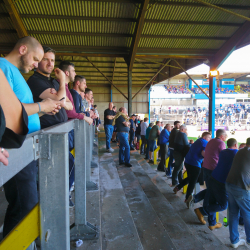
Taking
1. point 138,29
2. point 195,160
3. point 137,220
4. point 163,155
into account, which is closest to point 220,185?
point 195,160

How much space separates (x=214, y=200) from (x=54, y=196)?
12.8 ft

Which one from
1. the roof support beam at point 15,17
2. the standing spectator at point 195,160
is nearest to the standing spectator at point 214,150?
the standing spectator at point 195,160

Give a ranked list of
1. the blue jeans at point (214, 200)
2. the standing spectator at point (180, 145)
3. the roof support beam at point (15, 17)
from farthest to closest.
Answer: the roof support beam at point (15, 17) → the standing spectator at point (180, 145) → the blue jeans at point (214, 200)

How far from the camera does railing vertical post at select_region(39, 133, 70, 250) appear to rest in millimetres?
1045

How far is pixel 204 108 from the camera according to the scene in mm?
32031

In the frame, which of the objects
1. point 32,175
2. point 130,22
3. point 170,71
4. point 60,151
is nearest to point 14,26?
point 130,22

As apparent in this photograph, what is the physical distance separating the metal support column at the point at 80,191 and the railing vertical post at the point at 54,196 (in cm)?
100

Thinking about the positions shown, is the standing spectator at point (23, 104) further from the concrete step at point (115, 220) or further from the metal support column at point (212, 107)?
the metal support column at point (212, 107)

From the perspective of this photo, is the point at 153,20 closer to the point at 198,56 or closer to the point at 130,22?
the point at 130,22

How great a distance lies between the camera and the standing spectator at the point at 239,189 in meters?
3.31

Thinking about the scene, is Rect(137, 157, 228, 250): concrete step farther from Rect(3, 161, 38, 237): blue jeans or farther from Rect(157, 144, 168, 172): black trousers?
Rect(3, 161, 38, 237): blue jeans

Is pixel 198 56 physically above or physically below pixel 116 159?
above

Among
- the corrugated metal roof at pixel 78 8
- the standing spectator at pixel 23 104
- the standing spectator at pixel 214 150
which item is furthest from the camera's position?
the corrugated metal roof at pixel 78 8

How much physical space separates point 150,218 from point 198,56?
9069mm
